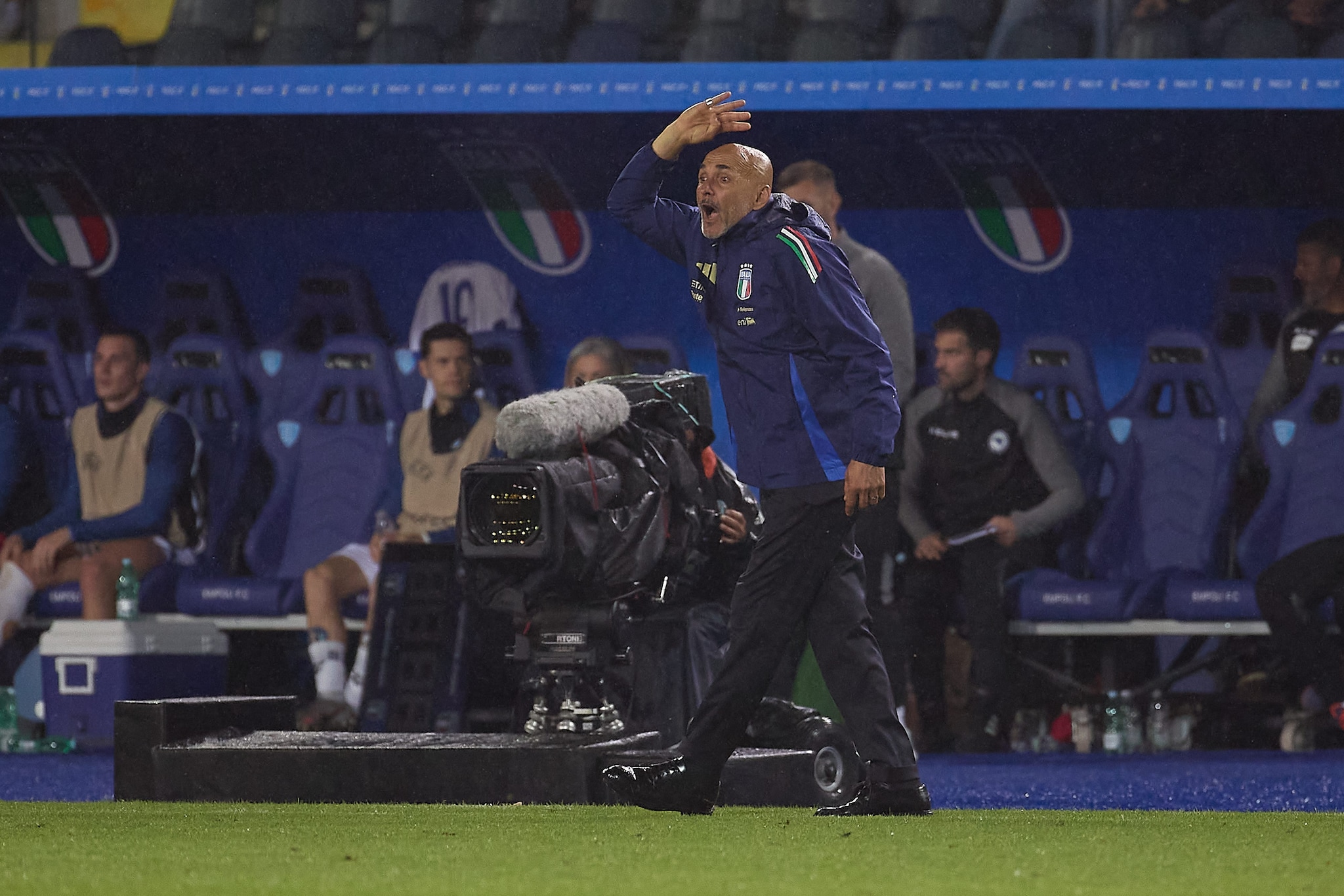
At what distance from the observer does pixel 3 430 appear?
8375 mm

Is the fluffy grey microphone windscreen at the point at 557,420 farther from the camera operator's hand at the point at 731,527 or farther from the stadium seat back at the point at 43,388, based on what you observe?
the stadium seat back at the point at 43,388

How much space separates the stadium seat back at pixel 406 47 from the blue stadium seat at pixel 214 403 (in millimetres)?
1701

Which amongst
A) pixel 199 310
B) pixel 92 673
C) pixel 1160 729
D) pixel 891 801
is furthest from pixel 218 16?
pixel 891 801

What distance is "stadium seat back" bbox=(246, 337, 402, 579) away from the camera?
8117 mm

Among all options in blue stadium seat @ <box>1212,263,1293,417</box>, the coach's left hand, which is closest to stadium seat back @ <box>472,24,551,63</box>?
blue stadium seat @ <box>1212,263,1293,417</box>

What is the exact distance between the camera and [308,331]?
27.7ft

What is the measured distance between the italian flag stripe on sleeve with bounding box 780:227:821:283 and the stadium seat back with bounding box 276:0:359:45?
14.3 feet

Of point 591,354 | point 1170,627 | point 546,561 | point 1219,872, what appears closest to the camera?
point 1219,872

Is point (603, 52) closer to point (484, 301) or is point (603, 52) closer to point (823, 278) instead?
point (484, 301)

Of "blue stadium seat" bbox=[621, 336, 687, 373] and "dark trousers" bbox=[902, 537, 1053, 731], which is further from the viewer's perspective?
"blue stadium seat" bbox=[621, 336, 687, 373]

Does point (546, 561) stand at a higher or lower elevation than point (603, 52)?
lower

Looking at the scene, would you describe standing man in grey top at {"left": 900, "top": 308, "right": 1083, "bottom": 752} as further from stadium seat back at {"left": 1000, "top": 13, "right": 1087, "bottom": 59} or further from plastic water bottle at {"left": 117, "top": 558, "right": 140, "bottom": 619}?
plastic water bottle at {"left": 117, "top": 558, "right": 140, "bottom": 619}

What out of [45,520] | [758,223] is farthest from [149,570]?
[758,223]

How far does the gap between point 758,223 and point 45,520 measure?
5.49 m
